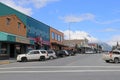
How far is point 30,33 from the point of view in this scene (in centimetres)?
6353

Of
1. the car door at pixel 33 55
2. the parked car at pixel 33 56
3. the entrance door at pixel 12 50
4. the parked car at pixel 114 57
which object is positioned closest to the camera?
the parked car at pixel 114 57

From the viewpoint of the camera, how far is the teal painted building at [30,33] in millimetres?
47656

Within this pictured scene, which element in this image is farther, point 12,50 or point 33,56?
point 12,50

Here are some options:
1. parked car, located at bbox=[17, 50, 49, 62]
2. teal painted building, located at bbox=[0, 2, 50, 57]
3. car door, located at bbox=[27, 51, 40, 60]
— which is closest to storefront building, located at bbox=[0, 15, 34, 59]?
teal painted building, located at bbox=[0, 2, 50, 57]

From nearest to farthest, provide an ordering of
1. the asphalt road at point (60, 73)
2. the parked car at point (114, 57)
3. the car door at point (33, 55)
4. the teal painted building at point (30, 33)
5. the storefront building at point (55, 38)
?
the asphalt road at point (60, 73)
the parked car at point (114, 57)
the car door at point (33, 55)
the teal painted building at point (30, 33)
the storefront building at point (55, 38)

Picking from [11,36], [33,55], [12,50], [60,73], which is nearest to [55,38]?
[12,50]

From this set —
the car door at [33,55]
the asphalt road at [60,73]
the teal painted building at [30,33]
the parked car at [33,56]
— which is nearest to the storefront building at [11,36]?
the teal painted building at [30,33]

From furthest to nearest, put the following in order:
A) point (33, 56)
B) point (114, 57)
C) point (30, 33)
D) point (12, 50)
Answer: point (30, 33), point (12, 50), point (33, 56), point (114, 57)

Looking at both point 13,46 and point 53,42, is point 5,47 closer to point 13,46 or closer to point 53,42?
point 13,46

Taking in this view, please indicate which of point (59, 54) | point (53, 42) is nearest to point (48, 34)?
point (53, 42)

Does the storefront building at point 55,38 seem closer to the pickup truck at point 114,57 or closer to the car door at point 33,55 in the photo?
the car door at point 33,55

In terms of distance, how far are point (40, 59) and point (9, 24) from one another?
8.60 metres

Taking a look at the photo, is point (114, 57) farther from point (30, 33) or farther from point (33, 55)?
point (30, 33)

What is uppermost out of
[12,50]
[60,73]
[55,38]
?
[55,38]
